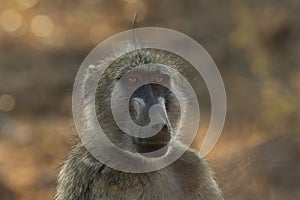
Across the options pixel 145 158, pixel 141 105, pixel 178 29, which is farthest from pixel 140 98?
pixel 178 29

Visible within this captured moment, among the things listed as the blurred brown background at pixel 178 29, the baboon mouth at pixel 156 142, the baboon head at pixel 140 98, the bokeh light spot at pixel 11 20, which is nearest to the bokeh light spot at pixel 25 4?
the blurred brown background at pixel 178 29

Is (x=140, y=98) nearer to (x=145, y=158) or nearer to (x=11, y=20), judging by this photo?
(x=145, y=158)

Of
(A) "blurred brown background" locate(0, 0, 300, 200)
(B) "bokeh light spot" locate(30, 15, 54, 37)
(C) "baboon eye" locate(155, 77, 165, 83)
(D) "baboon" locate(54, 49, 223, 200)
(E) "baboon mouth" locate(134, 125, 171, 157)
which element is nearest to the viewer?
(E) "baboon mouth" locate(134, 125, 171, 157)

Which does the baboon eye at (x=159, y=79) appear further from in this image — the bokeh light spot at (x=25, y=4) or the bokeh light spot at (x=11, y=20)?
the bokeh light spot at (x=25, y=4)

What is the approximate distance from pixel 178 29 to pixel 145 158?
16.6 feet

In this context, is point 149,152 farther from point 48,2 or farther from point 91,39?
point 48,2

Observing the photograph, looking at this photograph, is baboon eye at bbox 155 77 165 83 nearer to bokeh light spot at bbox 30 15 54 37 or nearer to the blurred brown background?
the blurred brown background

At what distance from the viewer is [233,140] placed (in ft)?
21.2

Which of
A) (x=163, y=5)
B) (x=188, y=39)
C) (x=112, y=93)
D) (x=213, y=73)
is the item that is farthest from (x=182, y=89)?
(x=163, y=5)

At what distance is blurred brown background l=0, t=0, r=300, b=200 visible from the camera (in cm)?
586

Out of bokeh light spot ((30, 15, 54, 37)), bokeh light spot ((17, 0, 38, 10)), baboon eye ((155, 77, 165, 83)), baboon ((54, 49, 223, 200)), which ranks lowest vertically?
baboon ((54, 49, 223, 200))

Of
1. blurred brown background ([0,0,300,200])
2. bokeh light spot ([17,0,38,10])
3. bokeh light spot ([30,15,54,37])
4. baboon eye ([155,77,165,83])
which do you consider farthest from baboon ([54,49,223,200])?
bokeh light spot ([17,0,38,10])

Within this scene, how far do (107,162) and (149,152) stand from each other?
0.18 meters

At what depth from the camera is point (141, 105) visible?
10.8ft
